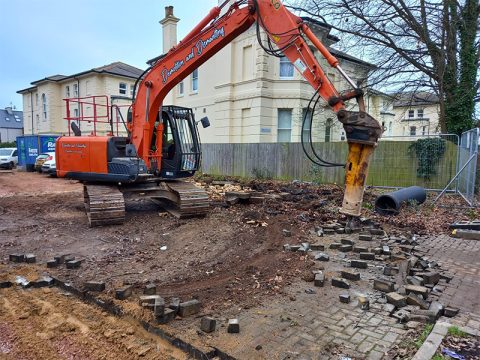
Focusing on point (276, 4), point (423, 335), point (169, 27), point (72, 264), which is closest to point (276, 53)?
point (276, 4)

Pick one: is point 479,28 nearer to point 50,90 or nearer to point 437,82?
point 437,82

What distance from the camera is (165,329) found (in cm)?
394

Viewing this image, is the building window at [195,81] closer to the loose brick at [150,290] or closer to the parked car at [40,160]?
the parked car at [40,160]

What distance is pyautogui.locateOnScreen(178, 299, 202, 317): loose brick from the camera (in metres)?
4.23

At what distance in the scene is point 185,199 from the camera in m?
9.00

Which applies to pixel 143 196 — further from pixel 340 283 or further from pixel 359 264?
pixel 340 283

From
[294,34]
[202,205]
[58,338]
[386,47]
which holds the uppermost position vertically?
[386,47]

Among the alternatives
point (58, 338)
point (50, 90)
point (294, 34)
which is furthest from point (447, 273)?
point (50, 90)

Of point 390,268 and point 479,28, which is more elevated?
point 479,28

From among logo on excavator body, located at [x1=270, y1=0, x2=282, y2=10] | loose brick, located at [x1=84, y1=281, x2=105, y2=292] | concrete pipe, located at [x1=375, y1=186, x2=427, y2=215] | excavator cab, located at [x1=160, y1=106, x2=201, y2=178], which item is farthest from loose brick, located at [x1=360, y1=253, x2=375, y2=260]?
excavator cab, located at [x1=160, y1=106, x2=201, y2=178]

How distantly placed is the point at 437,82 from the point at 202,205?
488 inches

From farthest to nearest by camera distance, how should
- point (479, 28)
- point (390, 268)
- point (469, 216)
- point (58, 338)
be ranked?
point (479, 28), point (469, 216), point (390, 268), point (58, 338)

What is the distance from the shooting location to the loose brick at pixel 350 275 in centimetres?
543

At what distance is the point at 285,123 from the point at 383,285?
17.3 m
